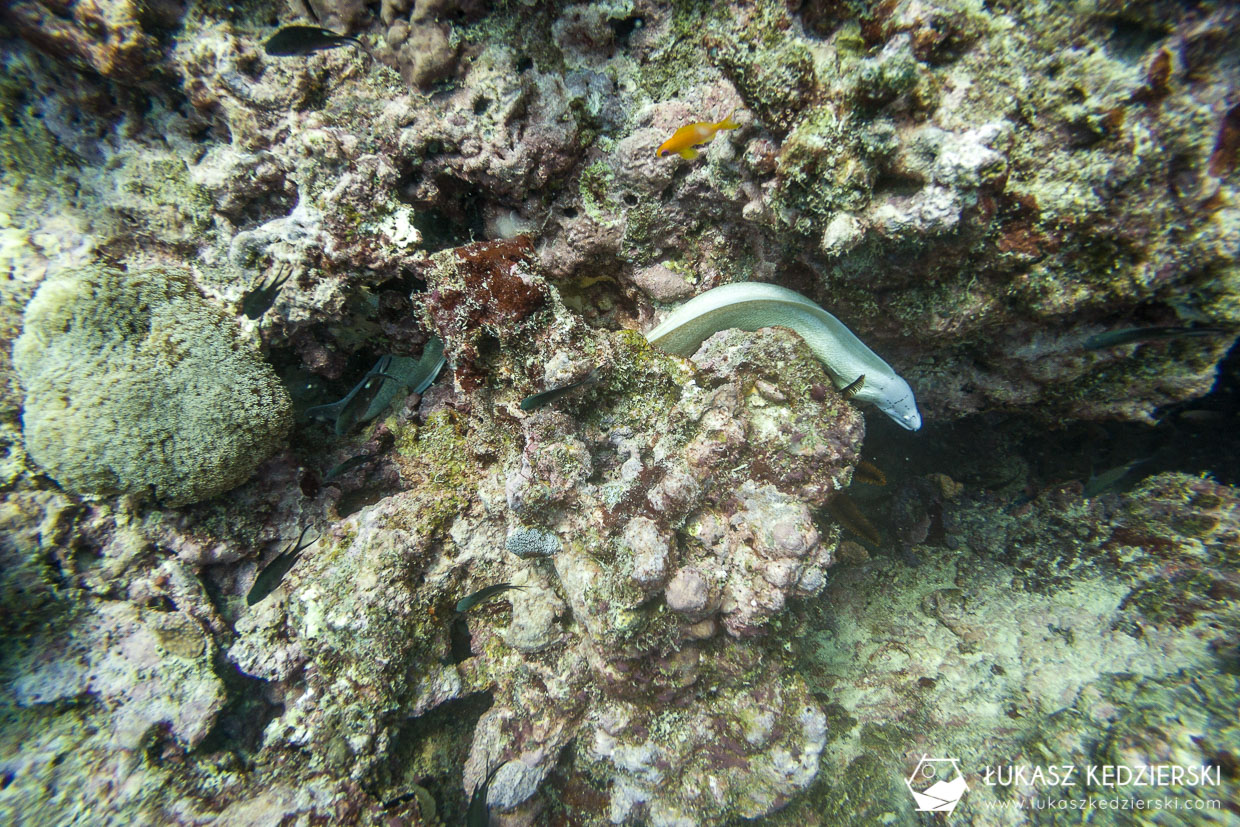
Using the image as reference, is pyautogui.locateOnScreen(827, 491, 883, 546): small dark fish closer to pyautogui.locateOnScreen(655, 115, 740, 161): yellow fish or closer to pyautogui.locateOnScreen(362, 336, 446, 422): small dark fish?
pyautogui.locateOnScreen(655, 115, 740, 161): yellow fish

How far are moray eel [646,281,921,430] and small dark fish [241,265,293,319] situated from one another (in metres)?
2.23

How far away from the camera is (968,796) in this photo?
9.73 feet

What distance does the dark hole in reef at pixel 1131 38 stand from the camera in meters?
1.68

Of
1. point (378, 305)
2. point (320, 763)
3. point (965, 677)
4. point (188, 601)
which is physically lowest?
point (965, 677)

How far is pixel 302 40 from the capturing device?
2.34 meters

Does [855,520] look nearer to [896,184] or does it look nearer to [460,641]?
[896,184]

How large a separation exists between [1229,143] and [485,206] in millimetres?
3442

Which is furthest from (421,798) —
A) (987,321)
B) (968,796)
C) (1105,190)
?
(1105,190)

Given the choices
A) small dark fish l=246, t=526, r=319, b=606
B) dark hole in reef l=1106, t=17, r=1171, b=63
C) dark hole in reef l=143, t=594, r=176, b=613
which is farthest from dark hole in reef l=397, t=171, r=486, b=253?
dark hole in reef l=1106, t=17, r=1171, b=63

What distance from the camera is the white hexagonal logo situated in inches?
118

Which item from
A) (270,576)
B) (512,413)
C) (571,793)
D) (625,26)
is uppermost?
(625,26)

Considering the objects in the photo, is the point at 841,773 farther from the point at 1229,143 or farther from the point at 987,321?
the point at 1229,143

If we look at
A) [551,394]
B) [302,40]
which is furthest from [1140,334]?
[302,40]

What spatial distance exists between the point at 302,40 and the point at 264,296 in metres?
1.40
